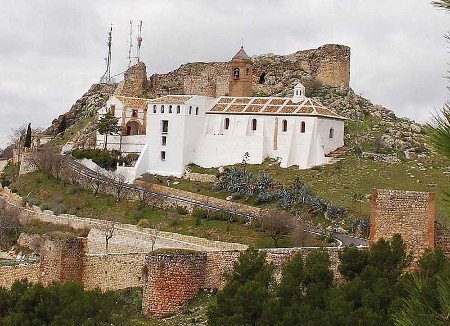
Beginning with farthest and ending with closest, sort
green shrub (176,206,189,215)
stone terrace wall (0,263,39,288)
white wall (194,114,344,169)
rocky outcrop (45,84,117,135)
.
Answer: rocky outcrop (45,84,117,135) → white wall (194,114,344,169) → green shrub (176,206,189,215) → stone terrace wall (0,263,39,288)

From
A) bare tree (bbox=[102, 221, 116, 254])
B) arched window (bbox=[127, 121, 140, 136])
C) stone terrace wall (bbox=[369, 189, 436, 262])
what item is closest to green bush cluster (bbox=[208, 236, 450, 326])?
stone terrace wall (bbox=[369, 189, 436, 262])

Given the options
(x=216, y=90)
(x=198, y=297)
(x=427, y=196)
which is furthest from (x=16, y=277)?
(x=216, y=90)

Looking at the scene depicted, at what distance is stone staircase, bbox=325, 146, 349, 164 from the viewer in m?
46.1

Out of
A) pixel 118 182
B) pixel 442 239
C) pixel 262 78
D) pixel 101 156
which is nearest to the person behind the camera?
pixel 442 239

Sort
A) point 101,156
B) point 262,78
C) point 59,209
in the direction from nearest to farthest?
point 59,209
point 101,156
point 262,78

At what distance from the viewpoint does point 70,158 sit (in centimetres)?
5016

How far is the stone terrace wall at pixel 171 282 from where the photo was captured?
24344 mm

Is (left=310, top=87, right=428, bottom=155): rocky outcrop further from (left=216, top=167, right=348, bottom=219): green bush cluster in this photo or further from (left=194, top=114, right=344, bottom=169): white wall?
(left=216, top=167, right=348, bottom=219): green bush cluster

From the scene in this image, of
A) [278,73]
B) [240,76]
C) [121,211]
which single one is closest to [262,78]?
[278,73]

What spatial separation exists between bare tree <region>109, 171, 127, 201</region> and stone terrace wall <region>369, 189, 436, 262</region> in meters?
25.5

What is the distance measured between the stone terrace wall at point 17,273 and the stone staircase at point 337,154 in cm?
2107

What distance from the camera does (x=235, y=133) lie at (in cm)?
4762

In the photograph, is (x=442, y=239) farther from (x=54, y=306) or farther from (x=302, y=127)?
(x=302, y=127)

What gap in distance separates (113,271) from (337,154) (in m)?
21.7
